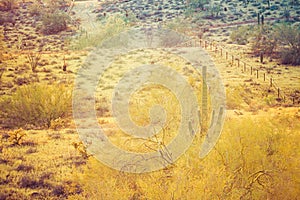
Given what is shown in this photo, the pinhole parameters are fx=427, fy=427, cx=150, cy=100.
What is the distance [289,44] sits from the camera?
29703 millimetres

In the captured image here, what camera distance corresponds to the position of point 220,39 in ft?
121

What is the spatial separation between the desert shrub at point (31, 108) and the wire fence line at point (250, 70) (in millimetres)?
9973

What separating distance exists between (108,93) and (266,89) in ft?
26.2

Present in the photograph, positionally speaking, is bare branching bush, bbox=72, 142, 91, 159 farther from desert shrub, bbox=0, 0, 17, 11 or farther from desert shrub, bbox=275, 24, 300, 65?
desert shrub, bbox=0, 0, 17, 11

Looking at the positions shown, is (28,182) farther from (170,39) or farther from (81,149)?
(170,39)

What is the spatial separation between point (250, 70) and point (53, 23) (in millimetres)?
23590

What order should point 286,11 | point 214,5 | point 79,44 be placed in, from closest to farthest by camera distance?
point 79,44 < point 286,11 < point 214,5

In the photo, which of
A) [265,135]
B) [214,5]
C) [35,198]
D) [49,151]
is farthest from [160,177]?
[214,5]

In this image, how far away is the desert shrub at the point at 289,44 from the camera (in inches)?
1067

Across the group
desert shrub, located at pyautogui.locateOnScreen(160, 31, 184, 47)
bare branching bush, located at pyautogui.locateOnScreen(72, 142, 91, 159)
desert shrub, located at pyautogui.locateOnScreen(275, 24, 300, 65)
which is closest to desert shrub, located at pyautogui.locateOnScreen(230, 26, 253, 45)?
desert shrub, located at pyautogui.locateOnScreen(275, 24, 300, 65)

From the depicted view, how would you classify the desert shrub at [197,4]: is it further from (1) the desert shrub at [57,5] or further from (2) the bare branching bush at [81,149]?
(2) the bare branching bush at [81,149]

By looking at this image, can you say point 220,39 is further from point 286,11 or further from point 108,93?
point 108,93

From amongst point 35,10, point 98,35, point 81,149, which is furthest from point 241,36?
point 81,149

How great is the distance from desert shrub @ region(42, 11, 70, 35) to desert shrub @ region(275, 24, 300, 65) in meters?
21.5
